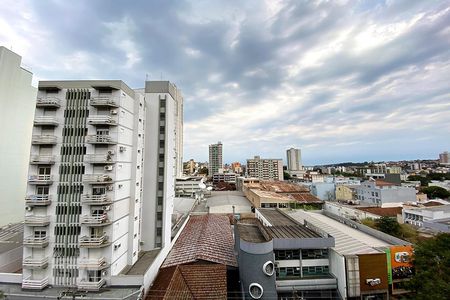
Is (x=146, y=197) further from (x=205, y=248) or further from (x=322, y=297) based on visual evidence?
(x=322, y=297)

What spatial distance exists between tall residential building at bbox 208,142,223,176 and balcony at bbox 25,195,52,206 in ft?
489

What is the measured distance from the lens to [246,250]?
20.8 metres

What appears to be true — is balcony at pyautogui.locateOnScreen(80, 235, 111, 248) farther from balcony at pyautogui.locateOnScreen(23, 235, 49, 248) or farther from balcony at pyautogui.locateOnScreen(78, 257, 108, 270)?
balcony at pyautogui.locateOnScreen(23, 235, 49, 248)

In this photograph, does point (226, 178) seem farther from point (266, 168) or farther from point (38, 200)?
point (38, 200)

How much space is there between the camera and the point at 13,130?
37438mm

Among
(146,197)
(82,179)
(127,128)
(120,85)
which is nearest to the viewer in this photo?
(82,179)

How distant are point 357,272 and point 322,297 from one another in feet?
14.1

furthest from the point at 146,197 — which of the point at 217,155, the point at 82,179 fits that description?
the point at 217,155

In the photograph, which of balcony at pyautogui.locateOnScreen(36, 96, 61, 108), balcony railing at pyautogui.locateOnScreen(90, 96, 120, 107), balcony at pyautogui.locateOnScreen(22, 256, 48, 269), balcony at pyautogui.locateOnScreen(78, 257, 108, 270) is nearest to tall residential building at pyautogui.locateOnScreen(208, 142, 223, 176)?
balcony railing at pyautogui.locateOnScreen(90, 96, 120, 107)

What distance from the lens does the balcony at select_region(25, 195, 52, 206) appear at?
1973cm

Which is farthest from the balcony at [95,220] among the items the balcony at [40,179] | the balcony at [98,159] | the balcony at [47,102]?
the balcony at [47,102]

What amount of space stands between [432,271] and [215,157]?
156078mm

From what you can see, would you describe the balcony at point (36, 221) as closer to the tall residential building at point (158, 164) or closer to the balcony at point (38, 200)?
the balcony at point (38, 200)

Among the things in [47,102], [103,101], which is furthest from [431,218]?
[47,102]
